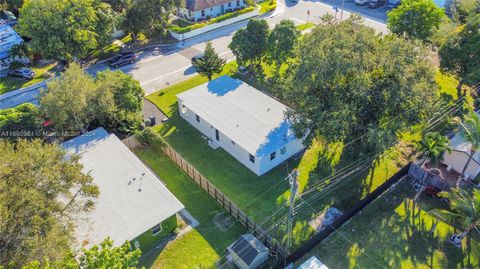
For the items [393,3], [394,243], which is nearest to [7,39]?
[394,243]

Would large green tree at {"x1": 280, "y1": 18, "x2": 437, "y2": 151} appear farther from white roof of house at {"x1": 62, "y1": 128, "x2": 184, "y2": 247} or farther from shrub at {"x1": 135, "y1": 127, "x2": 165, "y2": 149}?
shrub at {"x1": 135, "y1": 127, "x2": 165, "y2": 149}

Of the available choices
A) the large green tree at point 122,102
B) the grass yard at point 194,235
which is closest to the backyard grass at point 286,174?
the grass yard at point 194,235

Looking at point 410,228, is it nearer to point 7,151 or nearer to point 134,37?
point 7,151

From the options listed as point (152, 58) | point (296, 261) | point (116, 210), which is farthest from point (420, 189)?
point (152, 58)

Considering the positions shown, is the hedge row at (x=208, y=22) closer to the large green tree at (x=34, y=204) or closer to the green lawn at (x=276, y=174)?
the green lawn at (x=276, y=174)

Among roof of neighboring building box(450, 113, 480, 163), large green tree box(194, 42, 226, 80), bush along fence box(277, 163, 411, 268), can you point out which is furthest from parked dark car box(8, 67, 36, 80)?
roof of neighboring building box(450, 113, 480, 163)

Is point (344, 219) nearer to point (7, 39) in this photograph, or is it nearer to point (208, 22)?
point (208, 22)
